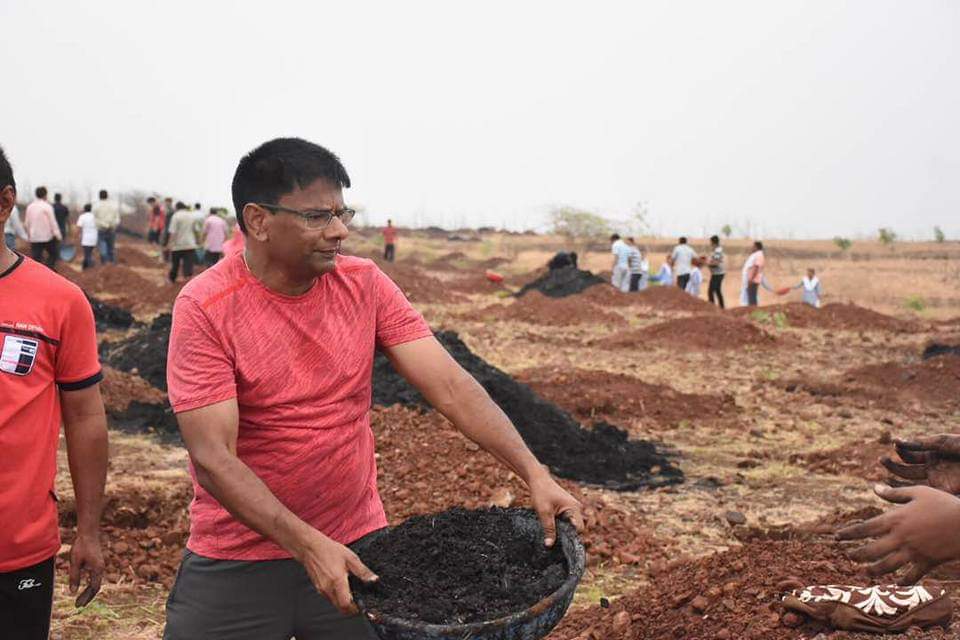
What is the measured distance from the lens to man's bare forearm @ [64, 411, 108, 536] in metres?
2.95

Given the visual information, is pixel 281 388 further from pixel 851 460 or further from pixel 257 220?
pixel 851 460

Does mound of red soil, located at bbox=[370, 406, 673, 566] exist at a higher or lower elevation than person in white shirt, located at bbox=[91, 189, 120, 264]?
lower

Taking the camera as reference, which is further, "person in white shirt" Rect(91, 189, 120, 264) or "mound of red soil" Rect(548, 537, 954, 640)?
"person in white shirt" Rect(91, 189, 120, 264)

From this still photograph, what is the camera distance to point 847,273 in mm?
34969

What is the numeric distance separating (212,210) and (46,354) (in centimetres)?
1703

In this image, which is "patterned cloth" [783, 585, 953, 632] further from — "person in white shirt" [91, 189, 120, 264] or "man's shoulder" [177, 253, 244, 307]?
"person in white shirt" [91, 189, 120, 264]

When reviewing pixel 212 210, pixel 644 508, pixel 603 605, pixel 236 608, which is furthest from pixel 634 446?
pixel 212 210

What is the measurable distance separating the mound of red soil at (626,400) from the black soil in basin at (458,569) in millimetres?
7924

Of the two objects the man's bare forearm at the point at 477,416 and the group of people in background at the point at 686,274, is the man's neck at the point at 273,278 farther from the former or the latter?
the group of people in background at the point at 686,274

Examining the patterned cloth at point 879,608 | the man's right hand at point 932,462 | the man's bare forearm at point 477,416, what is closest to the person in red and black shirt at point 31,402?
the man's bare forearm at point 477,416

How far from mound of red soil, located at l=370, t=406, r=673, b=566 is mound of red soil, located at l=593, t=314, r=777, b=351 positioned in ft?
30.0

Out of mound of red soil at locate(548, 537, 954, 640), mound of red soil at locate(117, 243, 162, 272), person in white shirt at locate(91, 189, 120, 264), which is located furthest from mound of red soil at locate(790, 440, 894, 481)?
mound of red soil at locate(117, 243, 162, 272)

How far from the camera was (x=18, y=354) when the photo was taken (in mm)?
2664

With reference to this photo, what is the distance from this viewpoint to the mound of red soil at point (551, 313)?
66.5ft
